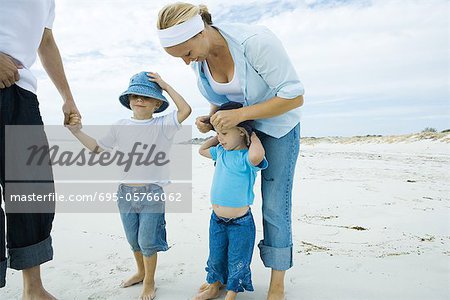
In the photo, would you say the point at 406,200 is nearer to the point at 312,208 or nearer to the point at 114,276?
the point at 312,208

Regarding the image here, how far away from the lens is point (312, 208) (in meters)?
4.44

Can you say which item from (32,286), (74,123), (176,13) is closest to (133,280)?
(32,286)

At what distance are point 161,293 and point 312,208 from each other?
2.43m

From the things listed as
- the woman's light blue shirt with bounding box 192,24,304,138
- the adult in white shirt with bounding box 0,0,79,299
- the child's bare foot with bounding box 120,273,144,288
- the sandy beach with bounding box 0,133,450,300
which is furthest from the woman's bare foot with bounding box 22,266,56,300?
the woman's light blue shirt with bounding box 192,24,304,138

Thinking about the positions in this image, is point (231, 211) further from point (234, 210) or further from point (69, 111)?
point (69, 111)

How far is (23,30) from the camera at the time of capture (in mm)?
2133

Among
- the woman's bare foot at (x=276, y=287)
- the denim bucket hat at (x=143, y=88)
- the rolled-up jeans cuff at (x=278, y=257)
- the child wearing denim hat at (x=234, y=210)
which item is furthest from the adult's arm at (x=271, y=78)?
the woman's bare foot at (x=276, y=287)

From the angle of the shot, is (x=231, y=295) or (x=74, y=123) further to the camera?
(x=74, y=123)

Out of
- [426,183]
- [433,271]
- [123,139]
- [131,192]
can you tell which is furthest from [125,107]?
[426,183]

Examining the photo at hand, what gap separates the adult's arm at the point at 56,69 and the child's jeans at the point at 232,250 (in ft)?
3.77

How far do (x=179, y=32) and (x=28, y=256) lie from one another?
1.39 meters

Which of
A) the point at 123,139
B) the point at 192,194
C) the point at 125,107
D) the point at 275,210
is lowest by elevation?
the point at 192,194

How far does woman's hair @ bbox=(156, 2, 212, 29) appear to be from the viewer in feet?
6.41

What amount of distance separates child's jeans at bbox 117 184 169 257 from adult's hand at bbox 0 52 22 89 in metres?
0.82
